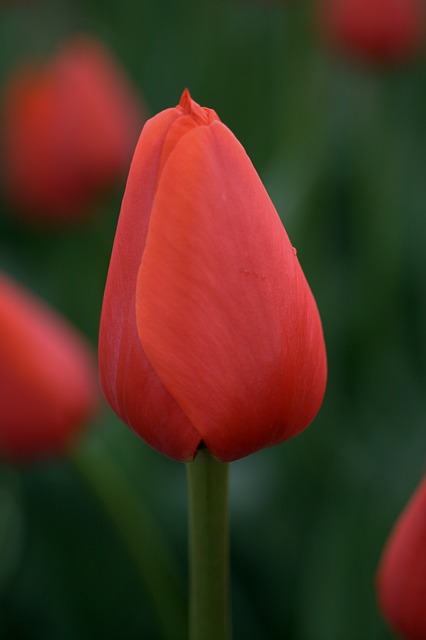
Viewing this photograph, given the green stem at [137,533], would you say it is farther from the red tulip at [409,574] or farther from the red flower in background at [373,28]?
the red flower in background at [373,28]

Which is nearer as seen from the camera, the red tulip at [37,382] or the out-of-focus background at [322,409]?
the red tulip at [37,382]

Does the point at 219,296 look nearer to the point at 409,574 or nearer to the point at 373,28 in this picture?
the point at 409,574

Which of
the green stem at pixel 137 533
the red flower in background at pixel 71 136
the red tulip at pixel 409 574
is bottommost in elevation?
the green stem at pixel 137 533

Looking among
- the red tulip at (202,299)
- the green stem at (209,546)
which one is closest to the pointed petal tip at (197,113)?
the red tulip at (202,299)

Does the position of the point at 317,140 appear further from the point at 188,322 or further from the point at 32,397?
the point at 188,322

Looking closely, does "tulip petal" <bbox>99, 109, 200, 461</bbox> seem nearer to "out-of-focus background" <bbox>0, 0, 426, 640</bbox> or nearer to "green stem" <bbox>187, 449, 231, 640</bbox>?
"green stem" <bbox>187, 449, 231, 640</bbox>

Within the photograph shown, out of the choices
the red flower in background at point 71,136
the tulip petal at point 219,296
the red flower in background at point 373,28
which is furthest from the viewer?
the red flower in background at point 373,28
